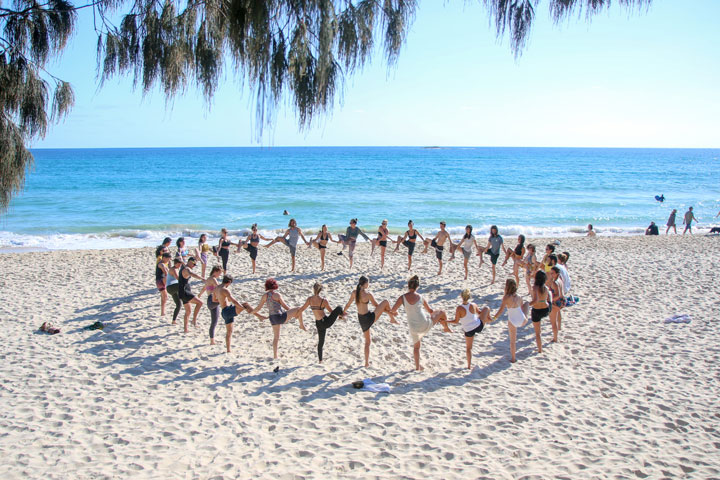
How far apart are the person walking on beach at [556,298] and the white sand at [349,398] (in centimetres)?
39

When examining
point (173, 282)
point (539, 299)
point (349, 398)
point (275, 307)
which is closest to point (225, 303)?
point (275, 307)

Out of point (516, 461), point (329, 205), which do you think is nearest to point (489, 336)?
point (516, 461)

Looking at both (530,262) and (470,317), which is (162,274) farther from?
(530,262)

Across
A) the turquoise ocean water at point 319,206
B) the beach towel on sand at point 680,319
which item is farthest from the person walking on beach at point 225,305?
the turquoise ocean water at point 319,206

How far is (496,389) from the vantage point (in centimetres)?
647

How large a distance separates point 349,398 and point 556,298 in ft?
14.3

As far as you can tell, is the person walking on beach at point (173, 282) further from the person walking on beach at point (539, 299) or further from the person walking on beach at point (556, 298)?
the person walking on beach at point (556, 298)

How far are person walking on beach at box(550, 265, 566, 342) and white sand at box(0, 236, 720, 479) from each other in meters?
0.39

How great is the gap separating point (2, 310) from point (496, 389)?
996 cm

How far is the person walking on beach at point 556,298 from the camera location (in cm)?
805

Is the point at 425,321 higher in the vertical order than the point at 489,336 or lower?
higher

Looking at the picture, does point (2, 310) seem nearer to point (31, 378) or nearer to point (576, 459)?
point (31, 378)

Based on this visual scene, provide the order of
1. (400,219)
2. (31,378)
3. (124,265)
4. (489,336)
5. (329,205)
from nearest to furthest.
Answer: (31,378)
(489,336)
(124,265)
(400,219)
(329,205)

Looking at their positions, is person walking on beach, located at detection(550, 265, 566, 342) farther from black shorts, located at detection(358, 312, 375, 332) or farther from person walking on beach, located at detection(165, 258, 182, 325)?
person walking on beach, located at detection(165, 258, 182, 325)
